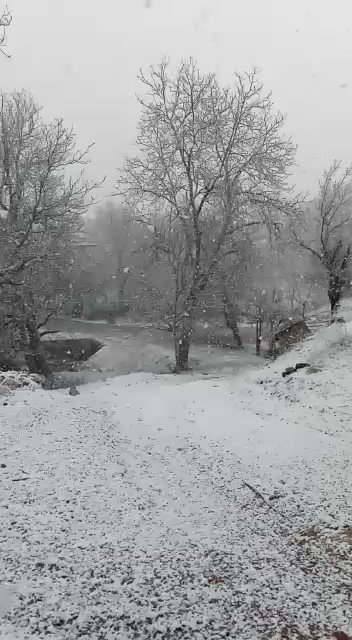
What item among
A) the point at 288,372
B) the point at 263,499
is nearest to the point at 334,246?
the point at 288,372

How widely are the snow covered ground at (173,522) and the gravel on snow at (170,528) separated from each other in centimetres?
2

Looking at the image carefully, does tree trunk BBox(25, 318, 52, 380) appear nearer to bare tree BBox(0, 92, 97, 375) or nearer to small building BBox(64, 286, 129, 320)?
bare tree BBox(0, 92, 97, 375)

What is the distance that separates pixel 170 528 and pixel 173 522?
149 millimetres

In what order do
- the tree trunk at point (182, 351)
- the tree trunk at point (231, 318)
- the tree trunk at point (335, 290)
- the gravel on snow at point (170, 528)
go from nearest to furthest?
the gravel on snow at point (170, 528), the tree trunk at point (182, 351), the tree trunk at point (335, 290), the tree trunk at point (231, 318)

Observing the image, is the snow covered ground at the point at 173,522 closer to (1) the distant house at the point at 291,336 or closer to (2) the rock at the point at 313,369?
(2) the rock at the point at 313,369

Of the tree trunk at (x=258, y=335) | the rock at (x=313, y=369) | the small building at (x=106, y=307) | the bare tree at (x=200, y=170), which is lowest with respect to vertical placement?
the tree trunk at (x=258, y=335)

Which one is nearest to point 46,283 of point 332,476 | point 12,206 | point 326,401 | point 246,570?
point 12,206

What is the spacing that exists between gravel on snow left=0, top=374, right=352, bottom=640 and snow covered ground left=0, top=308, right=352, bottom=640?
2 cm

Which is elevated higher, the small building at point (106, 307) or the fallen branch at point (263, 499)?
the small building at point (106, 307)

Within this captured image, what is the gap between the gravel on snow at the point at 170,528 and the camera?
12.5ft

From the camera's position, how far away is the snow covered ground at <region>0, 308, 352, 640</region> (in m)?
Answer: 3.81

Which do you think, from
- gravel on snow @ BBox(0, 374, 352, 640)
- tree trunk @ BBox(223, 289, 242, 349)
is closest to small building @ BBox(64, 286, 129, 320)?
tree trunk @ BBox(223, 289, 242, 349)

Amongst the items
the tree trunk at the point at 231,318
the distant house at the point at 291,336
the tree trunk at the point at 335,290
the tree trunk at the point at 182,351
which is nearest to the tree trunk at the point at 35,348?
the tree trunk at the point at 182,351

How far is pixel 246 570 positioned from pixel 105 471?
2.77m
